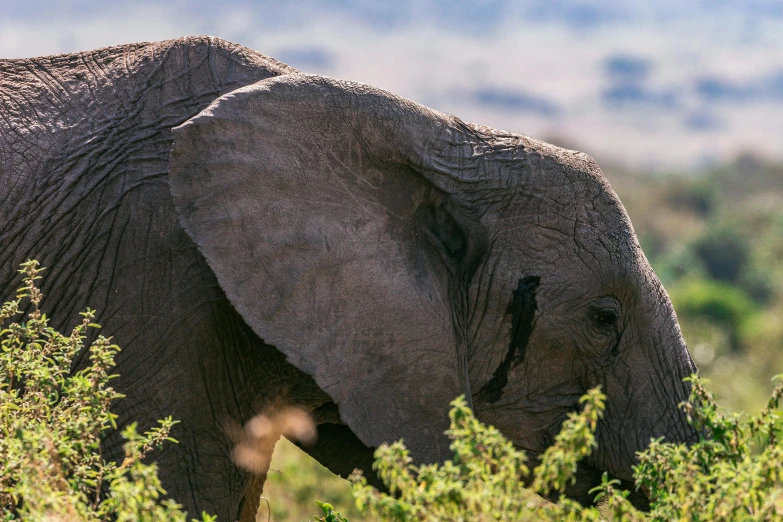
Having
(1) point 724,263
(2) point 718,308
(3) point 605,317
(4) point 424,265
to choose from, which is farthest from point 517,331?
(1) point 724,263

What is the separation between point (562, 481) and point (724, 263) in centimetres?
3196

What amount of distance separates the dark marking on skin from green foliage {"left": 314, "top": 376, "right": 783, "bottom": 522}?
3.08ft

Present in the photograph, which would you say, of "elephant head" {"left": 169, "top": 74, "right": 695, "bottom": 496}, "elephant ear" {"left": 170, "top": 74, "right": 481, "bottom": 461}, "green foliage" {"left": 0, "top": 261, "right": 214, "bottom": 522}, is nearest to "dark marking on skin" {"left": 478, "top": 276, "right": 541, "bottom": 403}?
"elephant head" {"left": 169, "top": 74, "right": 695, "bottom": 496}

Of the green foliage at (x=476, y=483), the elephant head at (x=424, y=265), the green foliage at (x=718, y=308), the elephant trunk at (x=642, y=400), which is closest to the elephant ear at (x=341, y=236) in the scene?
the elephant head at (x=424, y=265)

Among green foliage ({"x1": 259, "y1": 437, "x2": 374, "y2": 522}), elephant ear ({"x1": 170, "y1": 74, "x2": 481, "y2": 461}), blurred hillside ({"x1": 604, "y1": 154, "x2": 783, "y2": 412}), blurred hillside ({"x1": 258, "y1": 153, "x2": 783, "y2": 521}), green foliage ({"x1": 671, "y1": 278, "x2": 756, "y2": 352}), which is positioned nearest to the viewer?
elephant ear ({"x1": 170, "y1": 74, "x2": 481, "y2": 461})

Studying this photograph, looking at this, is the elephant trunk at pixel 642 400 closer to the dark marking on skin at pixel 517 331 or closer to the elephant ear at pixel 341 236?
the dark marking on skin at pixel 517 331

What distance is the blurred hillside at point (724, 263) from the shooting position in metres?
18.5

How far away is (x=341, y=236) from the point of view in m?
4.00

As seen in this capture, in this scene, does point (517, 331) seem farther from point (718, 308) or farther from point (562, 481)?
point (718, 308)

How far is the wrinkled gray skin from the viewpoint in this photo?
3.90 meters

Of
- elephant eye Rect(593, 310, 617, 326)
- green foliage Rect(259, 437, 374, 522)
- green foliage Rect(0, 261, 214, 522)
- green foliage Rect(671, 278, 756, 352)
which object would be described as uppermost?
green foliage Rect(671, 278, 756, 352)

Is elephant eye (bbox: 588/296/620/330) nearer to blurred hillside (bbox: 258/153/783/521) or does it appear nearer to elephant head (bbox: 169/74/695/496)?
elephant head (bbox: 169/74/695/496)

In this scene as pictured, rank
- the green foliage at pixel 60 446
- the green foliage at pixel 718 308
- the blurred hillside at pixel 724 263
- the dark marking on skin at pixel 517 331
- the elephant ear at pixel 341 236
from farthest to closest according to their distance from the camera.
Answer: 1. the green foliage at pixel 718 308
2. the blurred hillside at pixel 724 263
3. the dark marking on skin at pixel 517 331
4. the elephant ear at pixel 341 236
5. the green foliage at pixel 60 446

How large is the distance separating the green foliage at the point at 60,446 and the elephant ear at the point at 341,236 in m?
0.55
